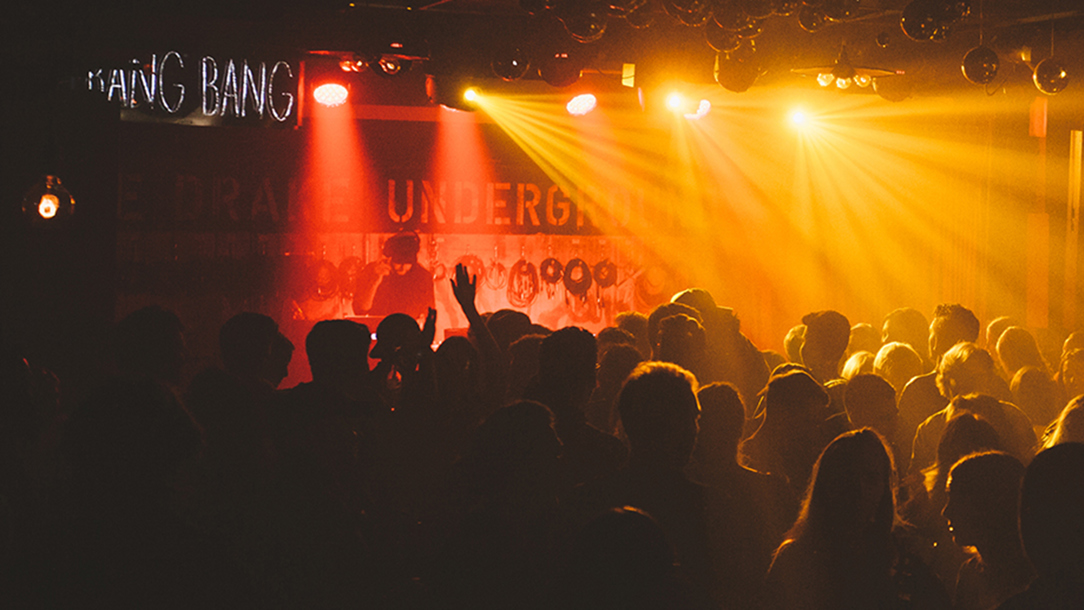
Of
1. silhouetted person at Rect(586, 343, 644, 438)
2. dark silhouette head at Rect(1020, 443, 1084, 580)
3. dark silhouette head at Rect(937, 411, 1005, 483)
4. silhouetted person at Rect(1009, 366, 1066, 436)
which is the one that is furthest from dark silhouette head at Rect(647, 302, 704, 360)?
dark silhouette head at Rect(1020, 443, 1084, 580)

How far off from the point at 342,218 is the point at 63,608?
8248mm

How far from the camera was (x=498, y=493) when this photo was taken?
6.38 ft

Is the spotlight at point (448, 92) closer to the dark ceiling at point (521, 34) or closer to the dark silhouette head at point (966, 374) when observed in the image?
the dark ceiling at point (521, 34)

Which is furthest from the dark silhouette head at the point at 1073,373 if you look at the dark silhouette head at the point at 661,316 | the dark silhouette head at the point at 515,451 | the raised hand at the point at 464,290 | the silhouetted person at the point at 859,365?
the dark silhouette head at the point at 515,451

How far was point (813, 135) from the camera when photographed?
36.8 feet

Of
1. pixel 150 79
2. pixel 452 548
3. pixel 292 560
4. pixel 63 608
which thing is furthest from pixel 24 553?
pixel 150 79

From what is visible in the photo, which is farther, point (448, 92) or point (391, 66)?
point (448, 92)

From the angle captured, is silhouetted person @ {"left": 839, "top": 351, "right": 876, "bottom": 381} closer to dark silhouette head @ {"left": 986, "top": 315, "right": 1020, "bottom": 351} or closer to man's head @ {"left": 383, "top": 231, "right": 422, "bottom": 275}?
dark silhouette head @ {"left": 986, "top": 315, "right": 1020, "bottom": 351}

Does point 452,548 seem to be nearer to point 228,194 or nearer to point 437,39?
point 437,39

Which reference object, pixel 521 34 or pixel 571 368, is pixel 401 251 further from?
pixel 571 368

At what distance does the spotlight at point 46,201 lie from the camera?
4.98 m

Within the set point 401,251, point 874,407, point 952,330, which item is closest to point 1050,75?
point 952,330

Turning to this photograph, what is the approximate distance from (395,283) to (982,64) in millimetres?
6221

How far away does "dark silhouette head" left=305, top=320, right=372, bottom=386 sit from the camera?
2.92 meters
